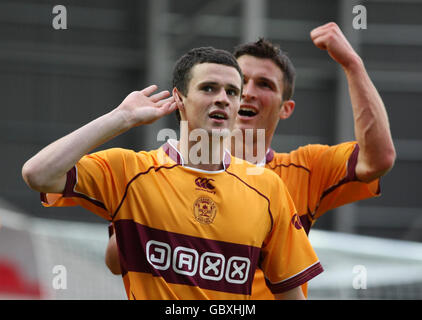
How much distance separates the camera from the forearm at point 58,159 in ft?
10.1

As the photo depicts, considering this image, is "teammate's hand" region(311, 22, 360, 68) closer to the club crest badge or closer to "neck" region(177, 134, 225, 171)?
"neck" region(177, 134, 225, 171)

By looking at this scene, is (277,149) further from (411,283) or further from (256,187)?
(256,187)

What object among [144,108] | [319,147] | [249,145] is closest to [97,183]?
[144,108]

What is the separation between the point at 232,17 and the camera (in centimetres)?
1677

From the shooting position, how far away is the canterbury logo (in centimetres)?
356

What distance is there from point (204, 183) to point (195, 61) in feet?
2.13

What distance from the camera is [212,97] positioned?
3543mm

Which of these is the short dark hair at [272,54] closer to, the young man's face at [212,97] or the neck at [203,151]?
the young man's face at [212,97]

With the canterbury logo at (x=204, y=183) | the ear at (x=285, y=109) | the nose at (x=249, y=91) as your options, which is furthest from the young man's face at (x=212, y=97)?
the ear at (x=285, y=109)

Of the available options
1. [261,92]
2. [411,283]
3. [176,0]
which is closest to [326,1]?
[176,0]

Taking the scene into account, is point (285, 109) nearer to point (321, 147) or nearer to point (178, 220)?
point (321, 147)

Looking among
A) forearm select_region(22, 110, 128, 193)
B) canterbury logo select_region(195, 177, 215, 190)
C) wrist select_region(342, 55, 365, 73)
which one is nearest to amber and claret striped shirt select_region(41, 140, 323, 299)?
canterbury logo select_region(195, 177, 215, 190)

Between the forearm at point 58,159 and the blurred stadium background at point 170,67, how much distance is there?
38.6ft

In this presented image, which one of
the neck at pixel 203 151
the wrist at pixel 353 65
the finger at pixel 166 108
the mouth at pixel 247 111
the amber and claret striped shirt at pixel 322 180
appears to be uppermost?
the wrist at pixel 353 65
